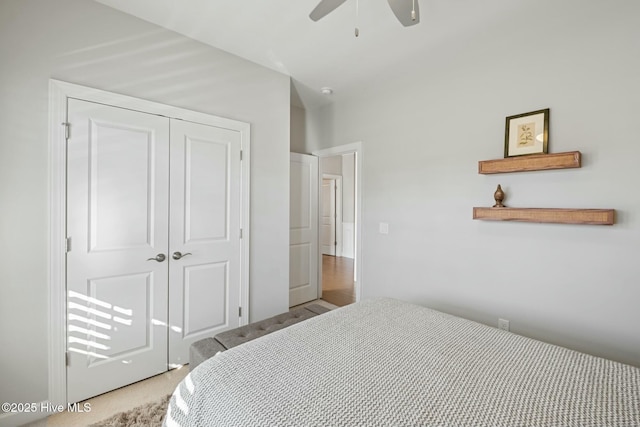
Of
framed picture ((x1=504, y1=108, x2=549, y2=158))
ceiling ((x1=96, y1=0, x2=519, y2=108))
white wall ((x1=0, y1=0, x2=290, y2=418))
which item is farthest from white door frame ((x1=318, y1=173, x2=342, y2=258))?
framed picture ((x1=504, y1=108, x2=549, y2=158))

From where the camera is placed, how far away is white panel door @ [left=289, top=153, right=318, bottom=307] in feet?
12.0

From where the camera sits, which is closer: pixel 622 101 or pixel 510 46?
pixel 622 101

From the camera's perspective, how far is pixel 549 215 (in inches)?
76.4

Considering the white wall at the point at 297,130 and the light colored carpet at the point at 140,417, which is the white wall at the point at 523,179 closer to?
the white wall at the point at 297,130

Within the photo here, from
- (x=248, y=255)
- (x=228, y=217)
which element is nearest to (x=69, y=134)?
(x=228, y=217)

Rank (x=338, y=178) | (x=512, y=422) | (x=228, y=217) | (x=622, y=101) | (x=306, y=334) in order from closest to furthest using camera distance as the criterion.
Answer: (x=512, y=422) < (x=306, y=334) < (x=622, y=101) < (x=228, y=217) < (x=338, y=178)

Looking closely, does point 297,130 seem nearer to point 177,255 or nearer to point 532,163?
point 177,255

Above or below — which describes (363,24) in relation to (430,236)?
above

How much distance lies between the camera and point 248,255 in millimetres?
2670

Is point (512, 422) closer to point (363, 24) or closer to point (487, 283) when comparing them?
point (487, 283)

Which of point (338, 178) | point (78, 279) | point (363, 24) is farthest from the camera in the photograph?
point (338, 178)

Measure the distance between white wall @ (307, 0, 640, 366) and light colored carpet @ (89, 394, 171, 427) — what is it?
7.20 feet

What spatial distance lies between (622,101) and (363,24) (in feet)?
5.69

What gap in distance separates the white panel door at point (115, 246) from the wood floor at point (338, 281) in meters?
2.29
